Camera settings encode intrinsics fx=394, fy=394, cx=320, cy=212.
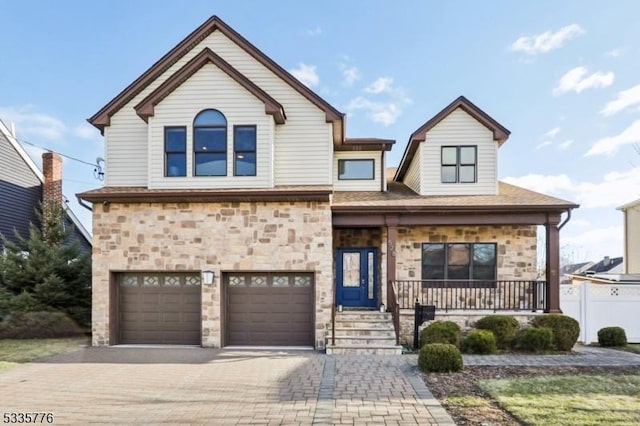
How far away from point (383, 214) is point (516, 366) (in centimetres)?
518

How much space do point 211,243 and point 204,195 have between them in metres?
1.35

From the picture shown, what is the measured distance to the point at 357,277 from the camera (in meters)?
13.2

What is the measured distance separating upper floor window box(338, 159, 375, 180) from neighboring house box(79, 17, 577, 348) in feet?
6.20

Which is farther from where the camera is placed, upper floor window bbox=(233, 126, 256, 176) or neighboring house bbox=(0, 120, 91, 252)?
neighboring house bbox=(0, 120, 91, 252)

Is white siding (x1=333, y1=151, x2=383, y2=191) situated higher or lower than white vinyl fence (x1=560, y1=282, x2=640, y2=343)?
higher

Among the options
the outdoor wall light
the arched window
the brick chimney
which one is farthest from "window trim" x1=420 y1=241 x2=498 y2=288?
the brick chimney

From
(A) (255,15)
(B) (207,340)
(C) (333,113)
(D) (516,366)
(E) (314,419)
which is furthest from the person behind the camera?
(A) (255,15)

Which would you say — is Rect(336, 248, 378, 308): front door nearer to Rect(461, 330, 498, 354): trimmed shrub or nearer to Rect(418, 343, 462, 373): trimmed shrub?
Rect(461, 330, 498, 354): trimmed shrub

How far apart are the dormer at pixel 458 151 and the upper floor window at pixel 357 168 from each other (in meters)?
1.69

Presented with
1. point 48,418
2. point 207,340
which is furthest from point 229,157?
point 48,418

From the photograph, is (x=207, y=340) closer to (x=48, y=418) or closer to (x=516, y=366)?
(x=48, y=418)

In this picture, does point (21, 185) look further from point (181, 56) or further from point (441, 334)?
point (441, 334)

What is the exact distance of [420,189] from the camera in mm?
13328

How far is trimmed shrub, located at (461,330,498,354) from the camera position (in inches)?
390
